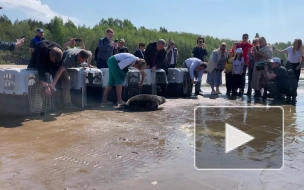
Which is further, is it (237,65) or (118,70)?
(237,65)

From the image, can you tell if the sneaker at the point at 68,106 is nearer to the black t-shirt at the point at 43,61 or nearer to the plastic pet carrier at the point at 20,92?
the plastic pet carrier at the point at 20,92

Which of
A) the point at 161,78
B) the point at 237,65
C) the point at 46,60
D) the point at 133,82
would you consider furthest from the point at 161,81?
the point at 46,60

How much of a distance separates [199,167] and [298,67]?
8598mm

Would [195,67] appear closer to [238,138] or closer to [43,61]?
[238,138]

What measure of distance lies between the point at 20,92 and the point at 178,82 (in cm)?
561

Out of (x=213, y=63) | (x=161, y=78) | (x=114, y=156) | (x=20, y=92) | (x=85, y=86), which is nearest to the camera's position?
(x=114, y=156)

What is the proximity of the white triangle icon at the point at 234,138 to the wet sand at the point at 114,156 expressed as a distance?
21.8 inches

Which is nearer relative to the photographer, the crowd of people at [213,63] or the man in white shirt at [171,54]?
the crowd of people at [213,63]

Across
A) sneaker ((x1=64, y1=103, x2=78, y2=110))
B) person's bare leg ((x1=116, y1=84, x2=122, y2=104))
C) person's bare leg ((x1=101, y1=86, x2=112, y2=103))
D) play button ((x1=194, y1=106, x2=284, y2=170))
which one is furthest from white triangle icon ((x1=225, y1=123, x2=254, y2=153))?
sneaker ((x1=64, y1=103, x2=78, y2=110))

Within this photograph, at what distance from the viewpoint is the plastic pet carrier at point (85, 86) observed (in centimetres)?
829

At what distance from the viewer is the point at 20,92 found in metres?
7.02

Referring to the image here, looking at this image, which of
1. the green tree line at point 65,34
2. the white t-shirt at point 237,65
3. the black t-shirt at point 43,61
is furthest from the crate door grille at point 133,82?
the green tree line at point 65,34

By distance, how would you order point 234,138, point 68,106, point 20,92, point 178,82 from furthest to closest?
point 178,82, point 68,106, point 20,92, point 234,138

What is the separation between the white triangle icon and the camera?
550cm
